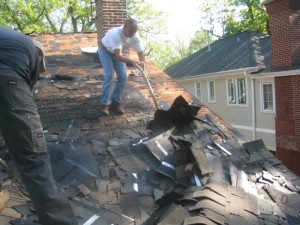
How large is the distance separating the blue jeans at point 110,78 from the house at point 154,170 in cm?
30

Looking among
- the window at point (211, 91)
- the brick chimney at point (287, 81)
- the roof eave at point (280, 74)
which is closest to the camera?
the roof eave at point (280, 74)

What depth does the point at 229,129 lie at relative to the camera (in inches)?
222

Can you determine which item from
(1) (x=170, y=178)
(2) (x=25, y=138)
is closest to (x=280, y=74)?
(1) (x=170, y=178)

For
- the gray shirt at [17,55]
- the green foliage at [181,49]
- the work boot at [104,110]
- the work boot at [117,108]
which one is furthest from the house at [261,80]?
the green foliage at [181,49]

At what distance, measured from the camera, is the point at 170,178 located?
12.1 ft

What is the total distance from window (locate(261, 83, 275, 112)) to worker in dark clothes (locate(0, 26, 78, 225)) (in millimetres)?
14033

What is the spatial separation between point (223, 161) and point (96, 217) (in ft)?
6.23

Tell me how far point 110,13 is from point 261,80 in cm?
973

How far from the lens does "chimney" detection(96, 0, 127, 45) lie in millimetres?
7691

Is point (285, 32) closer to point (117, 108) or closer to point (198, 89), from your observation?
point (198, 89)

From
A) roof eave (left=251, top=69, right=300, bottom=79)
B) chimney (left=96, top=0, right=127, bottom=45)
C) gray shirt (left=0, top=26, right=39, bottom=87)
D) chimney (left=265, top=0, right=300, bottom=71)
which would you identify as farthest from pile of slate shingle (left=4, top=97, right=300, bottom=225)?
chimney (left=265, top=0, right=300, bottom=71)

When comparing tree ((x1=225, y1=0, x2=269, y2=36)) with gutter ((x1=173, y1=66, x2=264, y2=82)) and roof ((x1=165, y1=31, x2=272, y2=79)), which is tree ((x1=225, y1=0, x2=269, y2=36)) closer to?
roof ((x1=165, y1=31, x2=272, y2=79))

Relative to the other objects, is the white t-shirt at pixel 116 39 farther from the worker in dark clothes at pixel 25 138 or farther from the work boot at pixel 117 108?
the worker in dark clothes at pixel 25 138

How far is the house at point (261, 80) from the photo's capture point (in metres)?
12.8
